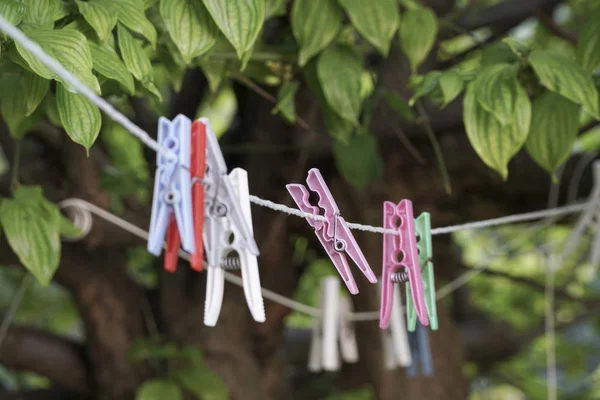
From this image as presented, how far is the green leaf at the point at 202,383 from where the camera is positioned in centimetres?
127

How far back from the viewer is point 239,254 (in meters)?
0.62

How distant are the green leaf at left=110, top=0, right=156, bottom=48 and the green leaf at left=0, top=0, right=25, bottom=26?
87 mm

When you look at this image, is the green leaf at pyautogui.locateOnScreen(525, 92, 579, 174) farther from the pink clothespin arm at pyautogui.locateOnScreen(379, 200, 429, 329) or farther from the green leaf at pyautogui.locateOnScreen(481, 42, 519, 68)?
the pink clothespin arm at pyautogui.locateOnScreen(379, 200, 429, 329)

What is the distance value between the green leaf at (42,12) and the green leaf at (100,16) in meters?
0.02

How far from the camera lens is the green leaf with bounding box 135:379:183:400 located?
1247mm

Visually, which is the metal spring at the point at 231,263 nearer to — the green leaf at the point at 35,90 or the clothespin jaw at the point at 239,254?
the clothespin jaw at the point at 239,254

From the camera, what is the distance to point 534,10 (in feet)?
4.30

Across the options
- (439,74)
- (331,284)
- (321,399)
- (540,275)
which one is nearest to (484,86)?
(439,74)

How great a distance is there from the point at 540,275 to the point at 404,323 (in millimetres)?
1388

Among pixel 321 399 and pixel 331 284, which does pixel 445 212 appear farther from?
pixel 321 399

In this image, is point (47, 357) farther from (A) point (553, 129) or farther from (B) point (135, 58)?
(A) point (553, 129)

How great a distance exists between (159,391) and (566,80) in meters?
0.84

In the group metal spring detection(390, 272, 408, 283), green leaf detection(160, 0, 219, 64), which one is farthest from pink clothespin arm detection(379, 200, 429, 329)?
green leaf detection(160, 0, 219, 64)

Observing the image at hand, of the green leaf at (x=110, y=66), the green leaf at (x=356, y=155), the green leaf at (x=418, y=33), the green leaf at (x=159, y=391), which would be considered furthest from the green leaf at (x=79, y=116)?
the green leaf at (x=159, y=391)
